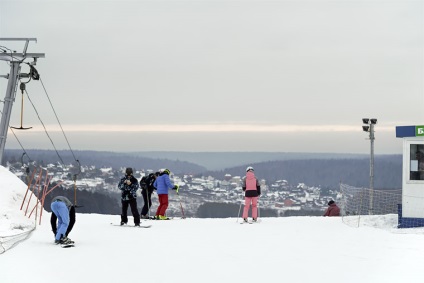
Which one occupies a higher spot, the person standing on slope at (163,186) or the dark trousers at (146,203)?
the person standing on slope at (163,186)

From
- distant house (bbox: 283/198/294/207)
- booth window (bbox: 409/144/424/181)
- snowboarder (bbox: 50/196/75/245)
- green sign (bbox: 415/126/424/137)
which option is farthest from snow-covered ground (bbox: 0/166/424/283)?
distant house (bbox: 283/198/294/207)

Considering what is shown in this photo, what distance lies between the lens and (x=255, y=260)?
42.7 feet

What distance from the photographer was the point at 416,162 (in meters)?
20.5

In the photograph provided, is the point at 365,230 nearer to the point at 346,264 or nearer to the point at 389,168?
the point at 346,264

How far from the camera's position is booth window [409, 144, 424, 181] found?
20.5m

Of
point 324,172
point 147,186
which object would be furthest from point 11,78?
point 324,172

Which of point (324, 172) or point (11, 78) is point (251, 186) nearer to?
point (11, 78)

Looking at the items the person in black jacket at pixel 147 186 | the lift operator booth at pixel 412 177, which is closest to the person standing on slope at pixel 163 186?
the person in black jacket at pixel 147 186

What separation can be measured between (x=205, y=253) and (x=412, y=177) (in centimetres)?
950

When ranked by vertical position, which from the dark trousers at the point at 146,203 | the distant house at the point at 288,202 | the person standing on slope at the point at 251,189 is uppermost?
the person standing on slope at the point at 251,189

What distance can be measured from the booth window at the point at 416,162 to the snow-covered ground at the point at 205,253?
1948mm

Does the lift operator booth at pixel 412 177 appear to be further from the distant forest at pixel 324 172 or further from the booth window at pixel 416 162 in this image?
the distant forest at pixel 324 172

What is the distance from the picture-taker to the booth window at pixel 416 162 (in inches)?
806

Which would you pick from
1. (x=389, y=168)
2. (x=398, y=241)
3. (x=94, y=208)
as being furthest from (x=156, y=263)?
(x=389, y=168)
